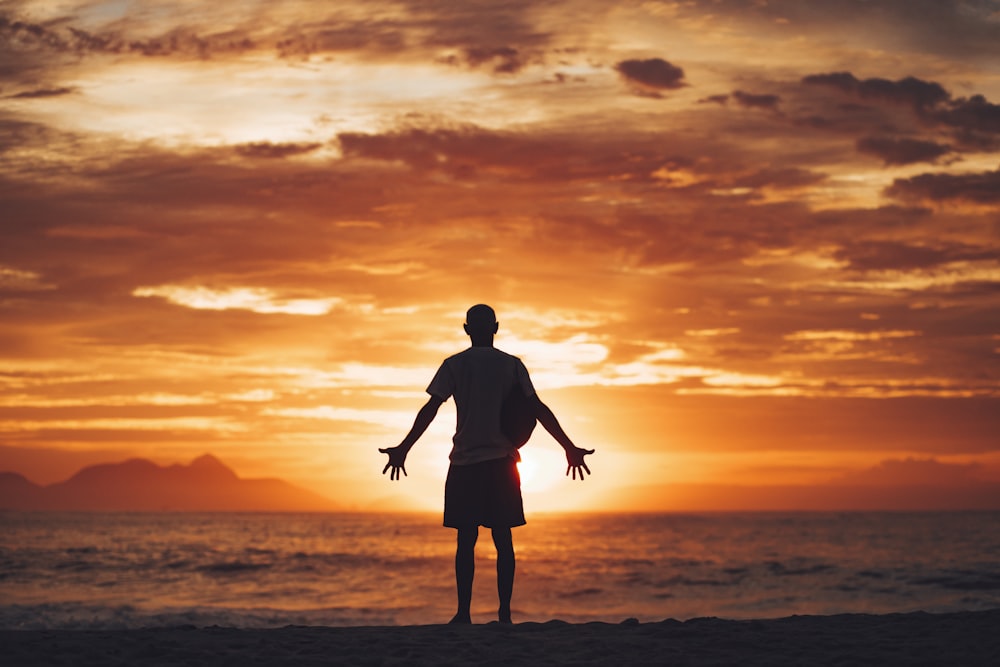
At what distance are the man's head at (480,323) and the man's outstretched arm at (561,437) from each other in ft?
1.99

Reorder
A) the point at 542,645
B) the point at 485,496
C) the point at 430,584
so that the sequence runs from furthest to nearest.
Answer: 1. the point at 430,584
2. the point at 485,496
3. the point at 542,645

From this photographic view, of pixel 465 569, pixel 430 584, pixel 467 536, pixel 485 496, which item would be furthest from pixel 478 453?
pixel 430 584

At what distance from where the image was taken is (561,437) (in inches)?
307

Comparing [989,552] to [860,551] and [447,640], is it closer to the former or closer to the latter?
[860,551]

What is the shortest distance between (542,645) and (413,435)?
1.85 meters

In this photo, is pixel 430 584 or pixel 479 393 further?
pixel 430 584

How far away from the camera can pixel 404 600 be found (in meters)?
26.3

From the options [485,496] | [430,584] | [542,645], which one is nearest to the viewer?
[542,645]

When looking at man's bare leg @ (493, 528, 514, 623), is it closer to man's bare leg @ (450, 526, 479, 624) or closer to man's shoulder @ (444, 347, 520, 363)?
man's bare leg @ (450, 526, 479, 624)

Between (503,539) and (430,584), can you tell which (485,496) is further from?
(430,584)

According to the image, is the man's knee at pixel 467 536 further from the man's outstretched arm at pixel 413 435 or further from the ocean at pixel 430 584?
the ocean at pixel 430 584

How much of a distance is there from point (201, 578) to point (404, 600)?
926cm

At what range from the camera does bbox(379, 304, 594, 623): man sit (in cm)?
750

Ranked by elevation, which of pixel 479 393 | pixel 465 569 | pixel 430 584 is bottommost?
pixel 430 584
